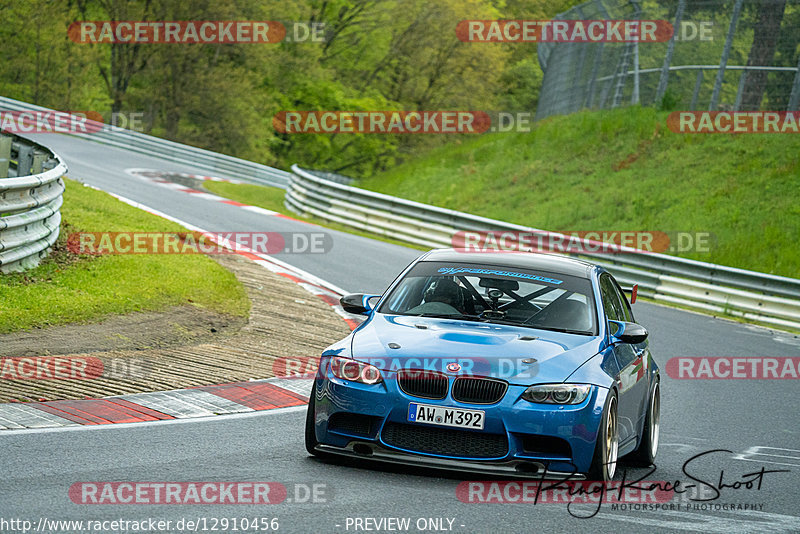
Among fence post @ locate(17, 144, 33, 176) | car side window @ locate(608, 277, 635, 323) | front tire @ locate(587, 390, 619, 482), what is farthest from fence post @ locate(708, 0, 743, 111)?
front tire @ locate(587, 390, 619, 482)

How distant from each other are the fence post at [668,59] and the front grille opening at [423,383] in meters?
21.6

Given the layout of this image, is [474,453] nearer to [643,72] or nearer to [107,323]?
[107,323]

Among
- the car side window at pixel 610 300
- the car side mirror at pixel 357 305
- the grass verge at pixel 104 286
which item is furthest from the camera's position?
the grass verge at pixel 104 286

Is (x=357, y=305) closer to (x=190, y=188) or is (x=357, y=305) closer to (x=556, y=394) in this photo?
(x=556, y=394)

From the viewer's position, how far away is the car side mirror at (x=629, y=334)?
7195 millimetres

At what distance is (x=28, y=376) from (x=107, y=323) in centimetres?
228

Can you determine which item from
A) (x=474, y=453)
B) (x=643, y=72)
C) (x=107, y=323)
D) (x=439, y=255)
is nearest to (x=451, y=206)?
(x=643, y=72)

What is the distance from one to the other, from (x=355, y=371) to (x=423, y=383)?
44 cm

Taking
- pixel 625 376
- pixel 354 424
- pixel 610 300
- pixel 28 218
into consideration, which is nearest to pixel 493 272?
pixel 610 300

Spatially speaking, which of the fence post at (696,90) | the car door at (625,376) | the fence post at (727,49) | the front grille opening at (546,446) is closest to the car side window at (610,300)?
the car door at (625,376)

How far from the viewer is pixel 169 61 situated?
158 ft

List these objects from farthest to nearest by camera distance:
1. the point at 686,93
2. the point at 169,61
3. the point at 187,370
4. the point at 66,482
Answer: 1. the point at 169,61
2. the point at 686,93
3. the point at 187,370
4. the point at 66,482

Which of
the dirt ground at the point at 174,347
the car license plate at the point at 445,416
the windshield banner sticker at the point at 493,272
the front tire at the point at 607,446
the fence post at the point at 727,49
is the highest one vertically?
the fence post at the point at 727,49

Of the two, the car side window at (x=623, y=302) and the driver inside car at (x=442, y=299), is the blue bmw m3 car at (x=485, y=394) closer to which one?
the driver inside car at (x=442, y=299)
